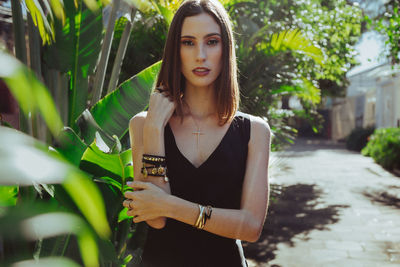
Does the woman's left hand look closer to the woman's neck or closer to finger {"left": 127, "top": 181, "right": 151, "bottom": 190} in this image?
finger {"left": 127, "top": 181, "right": 151, "bottom": 190}

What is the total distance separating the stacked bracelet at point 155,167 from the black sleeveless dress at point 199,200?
0.36 feet

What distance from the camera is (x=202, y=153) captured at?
5.13ft

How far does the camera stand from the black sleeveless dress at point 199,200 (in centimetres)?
150

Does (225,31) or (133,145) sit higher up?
(225,31)

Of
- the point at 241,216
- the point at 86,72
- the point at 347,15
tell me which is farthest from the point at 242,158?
the point at 347,15

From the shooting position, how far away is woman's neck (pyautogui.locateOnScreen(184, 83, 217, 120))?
5.41 ft

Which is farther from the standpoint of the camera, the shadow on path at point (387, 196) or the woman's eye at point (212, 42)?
the shadow on path at point (387, 196)

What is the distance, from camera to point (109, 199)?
6.82ft

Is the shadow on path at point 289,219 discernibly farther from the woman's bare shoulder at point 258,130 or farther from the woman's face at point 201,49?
the woman's face at point 201,49

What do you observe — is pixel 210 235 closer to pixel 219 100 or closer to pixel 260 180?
pixel 260 180

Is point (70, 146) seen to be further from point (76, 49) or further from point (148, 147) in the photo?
point (76, 49)

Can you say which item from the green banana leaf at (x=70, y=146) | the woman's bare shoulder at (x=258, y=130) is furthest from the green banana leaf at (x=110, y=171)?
the woman's bare shoulder at (x=258, y=130)

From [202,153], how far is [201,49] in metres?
0.39

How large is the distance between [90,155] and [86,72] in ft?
3.91
